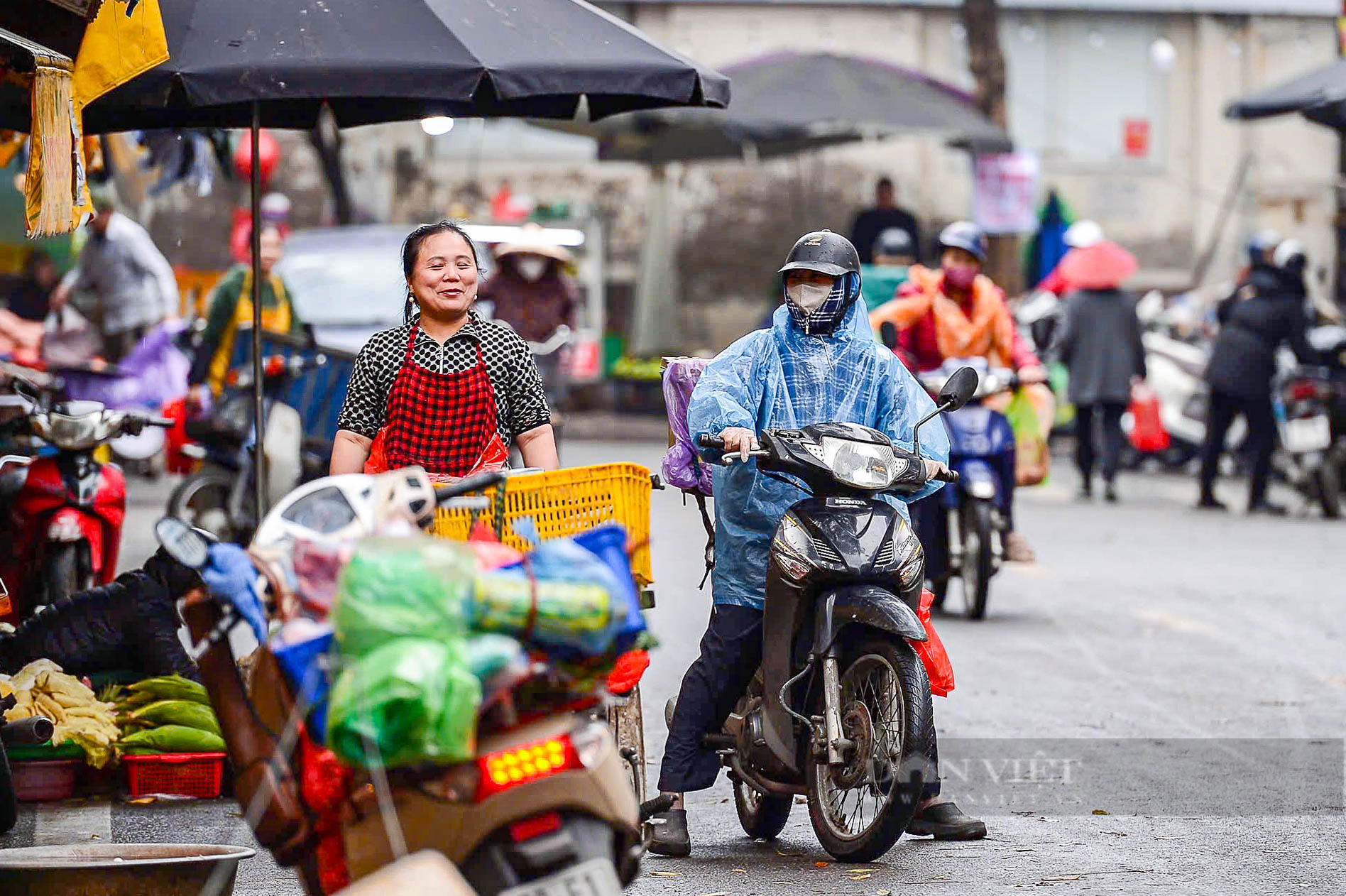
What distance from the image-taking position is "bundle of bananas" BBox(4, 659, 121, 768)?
6887mm

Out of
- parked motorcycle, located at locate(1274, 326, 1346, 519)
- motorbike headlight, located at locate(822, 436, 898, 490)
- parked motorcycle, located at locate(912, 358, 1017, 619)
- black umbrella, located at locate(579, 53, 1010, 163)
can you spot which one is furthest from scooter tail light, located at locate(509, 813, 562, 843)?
black umbrella, located at locate(579, 53, 1010, 163)

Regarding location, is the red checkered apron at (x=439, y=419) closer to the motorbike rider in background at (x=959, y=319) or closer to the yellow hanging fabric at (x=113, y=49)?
the yellow hanging fabric at (x=113, y=49)

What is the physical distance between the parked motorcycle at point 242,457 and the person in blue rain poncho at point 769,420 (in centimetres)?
602

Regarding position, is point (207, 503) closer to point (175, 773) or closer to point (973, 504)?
point (973, 504)

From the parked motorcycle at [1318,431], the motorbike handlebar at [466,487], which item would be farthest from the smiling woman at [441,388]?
the parked motorcycle at [1318,431]

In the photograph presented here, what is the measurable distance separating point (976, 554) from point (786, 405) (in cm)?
515

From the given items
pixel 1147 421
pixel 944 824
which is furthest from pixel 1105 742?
pixel 1147 421

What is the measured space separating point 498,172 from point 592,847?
2791 cm

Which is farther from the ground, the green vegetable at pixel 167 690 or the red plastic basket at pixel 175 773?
the green vegetable at pixel 167 690

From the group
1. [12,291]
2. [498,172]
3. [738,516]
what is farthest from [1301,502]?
[498,172]

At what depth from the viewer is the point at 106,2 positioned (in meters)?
6.75

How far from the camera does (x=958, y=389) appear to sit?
6.23 m

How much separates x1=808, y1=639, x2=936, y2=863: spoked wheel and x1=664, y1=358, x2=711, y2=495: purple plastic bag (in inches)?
33.7

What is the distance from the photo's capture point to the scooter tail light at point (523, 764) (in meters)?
3.71
